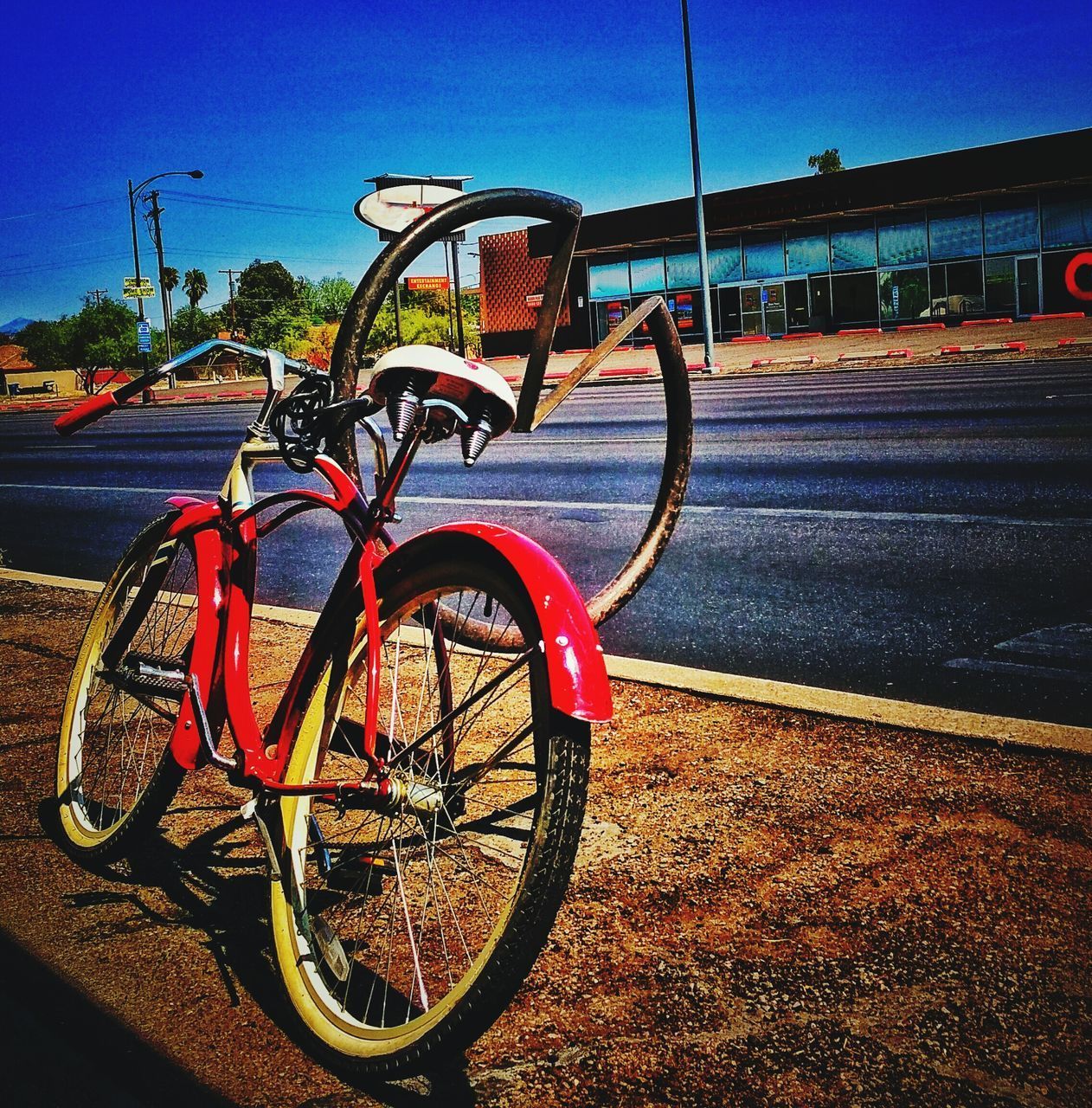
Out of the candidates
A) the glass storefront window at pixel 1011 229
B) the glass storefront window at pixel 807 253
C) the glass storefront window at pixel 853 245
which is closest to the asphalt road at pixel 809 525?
the glass storefront window at pixel 1011 229

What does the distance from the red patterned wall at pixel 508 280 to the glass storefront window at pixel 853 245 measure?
14763mm

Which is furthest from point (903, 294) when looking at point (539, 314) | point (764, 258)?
point (539, 314)

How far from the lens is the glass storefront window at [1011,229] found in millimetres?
36375

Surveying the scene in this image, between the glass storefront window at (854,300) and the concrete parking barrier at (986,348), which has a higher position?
the glass storefront window at (854,300)

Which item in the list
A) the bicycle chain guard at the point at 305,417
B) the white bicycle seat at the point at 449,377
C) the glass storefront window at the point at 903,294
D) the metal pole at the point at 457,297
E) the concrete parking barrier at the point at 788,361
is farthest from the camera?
the glass storefront window at the point at 903,294

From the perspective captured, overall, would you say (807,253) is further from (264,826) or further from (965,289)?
(264,826)

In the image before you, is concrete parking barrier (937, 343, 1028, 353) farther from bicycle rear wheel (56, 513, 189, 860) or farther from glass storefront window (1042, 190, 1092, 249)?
bicycle rear wheel (56, 513, 189, 860)

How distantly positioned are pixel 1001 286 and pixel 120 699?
39.4 m

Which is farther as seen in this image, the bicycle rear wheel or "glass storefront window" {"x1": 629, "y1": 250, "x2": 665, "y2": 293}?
"glass storefront window" {"x1": 629, "y1": 250, "x2": 665, "y2": 293}

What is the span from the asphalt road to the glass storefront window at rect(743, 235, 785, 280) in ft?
86.9

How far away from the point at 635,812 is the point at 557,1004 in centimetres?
90

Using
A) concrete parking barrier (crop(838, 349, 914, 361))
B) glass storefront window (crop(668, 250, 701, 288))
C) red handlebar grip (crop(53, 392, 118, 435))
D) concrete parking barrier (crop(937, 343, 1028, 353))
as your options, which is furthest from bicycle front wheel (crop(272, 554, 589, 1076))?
glass storefront window (crop(668, 250, 701, 288))

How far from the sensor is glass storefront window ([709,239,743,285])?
43.5m

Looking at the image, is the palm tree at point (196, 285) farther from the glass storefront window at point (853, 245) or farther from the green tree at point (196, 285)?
the glass storefront window at point (853, 245)
